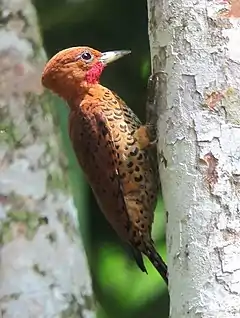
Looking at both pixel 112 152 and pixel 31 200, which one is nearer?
pixel 112 152

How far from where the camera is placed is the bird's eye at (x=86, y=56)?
7.79ft

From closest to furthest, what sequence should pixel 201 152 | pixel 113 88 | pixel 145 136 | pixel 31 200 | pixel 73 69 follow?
pixel 201 152 → pixel 145 136 → pixel 73 69 → pixel 31 200 → pixel 113 88

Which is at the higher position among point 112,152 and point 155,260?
point 112,152

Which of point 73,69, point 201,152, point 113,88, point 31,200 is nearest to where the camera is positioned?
point 201,152

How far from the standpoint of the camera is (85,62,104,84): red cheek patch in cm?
239

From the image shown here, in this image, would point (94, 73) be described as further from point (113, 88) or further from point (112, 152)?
point (113, 88)

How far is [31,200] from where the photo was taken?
2488 millimetres

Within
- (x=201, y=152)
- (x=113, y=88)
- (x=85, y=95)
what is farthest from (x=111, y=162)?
(x=113, y=88)

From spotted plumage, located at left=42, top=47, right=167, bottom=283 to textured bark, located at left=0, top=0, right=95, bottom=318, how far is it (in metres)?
0.18

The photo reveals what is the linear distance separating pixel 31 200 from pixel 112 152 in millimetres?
306

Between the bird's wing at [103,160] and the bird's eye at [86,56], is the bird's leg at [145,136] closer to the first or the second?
the bird's wing at [103,160]

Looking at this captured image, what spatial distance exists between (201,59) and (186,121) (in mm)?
108

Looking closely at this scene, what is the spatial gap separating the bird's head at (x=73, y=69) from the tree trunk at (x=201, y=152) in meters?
0.55

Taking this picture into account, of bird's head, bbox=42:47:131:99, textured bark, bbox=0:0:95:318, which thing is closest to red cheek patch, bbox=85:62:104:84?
bird's head, bbox=42:47:131:99
